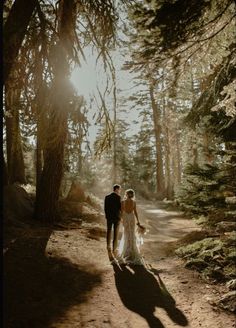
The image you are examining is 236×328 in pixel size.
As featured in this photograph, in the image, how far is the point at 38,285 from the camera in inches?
276

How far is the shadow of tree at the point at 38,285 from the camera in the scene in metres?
5.68

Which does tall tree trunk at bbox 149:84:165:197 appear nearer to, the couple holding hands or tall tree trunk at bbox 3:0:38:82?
the couple holding hands

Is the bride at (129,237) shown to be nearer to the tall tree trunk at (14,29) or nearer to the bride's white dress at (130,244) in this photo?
the bride's white dress at (130,244)

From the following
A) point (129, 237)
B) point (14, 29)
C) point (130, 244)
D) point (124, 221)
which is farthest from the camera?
point (124, 221)

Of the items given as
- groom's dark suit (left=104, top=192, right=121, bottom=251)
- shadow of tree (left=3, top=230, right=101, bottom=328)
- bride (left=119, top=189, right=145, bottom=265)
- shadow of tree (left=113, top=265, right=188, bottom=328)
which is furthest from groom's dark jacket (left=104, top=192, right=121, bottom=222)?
shadow of tree (left=3, top=230, right=101, bottom=328)

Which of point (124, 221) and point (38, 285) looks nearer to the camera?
point (38, 285)

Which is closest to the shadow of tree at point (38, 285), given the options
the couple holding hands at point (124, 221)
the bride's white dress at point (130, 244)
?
the bride's white dress at point (130, 244)

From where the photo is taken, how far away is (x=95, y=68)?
9734 millimetres

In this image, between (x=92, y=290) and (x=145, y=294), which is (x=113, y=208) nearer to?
(x=92, y=290)

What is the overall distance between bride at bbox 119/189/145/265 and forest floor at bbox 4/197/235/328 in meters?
0.43

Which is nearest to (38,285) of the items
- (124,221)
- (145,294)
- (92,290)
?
(92,290)

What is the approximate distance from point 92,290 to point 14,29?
5.59 metres

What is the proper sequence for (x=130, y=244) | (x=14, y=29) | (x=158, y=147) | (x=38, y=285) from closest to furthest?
(x=38, y=285)
(x=14, y=29)
(x=130, y=244)
(x=158, y=147)

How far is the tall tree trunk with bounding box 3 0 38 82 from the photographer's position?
7621 millimetres
